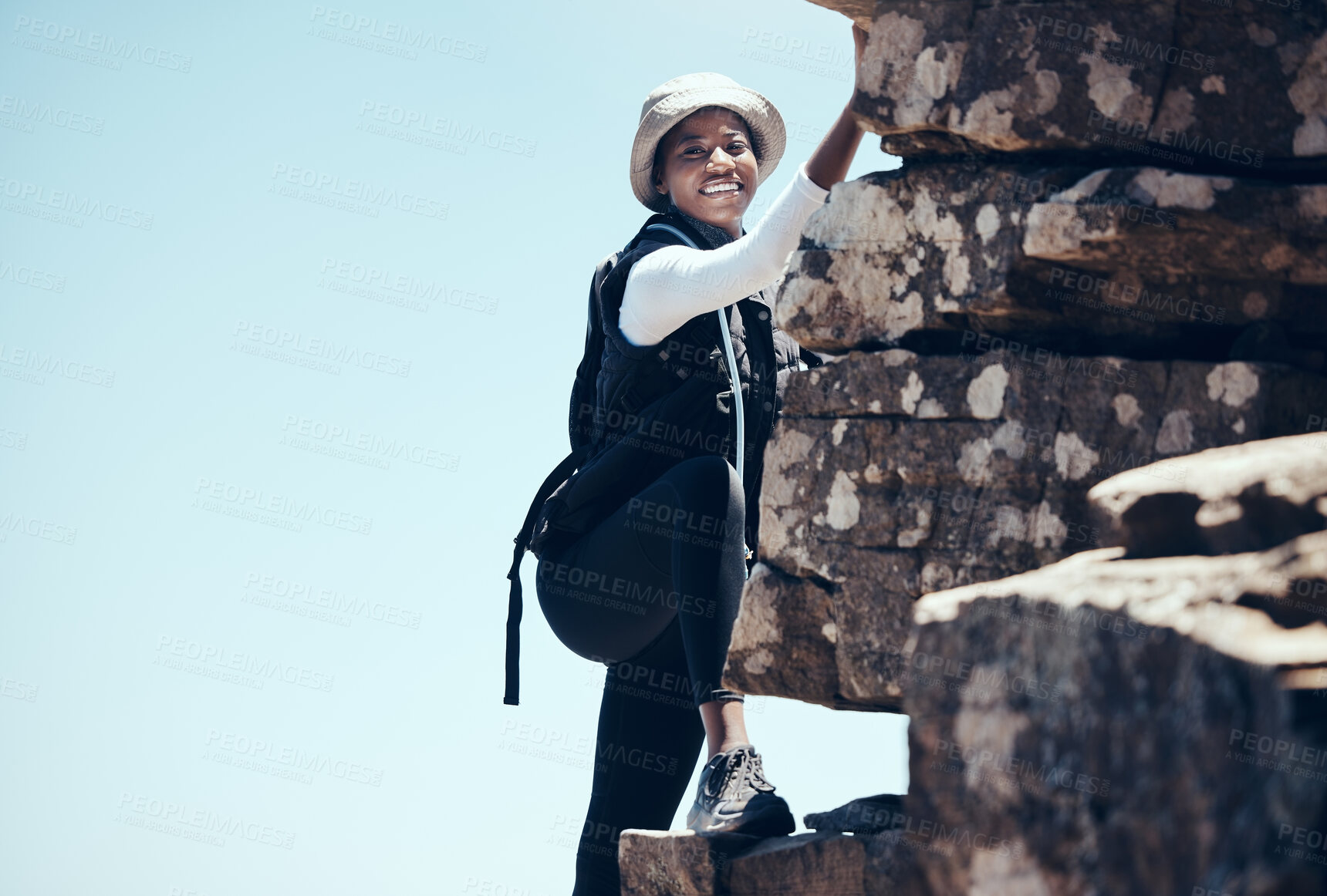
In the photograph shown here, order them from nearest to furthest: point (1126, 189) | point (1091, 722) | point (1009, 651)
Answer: point (1091, 722)
point (1009, 651)
point (1126, 189)

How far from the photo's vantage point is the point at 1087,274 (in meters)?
3.19

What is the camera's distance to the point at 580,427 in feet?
13.6

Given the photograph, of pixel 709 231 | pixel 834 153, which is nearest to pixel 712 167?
pixel 709 231

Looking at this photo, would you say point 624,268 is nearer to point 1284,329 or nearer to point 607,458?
point 607,458

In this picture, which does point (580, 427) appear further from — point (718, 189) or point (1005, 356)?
point (1005, 356)

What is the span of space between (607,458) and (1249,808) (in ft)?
7.55

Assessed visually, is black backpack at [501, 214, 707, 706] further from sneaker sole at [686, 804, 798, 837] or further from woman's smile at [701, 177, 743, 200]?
sneaker sole at [686, 804, 798, 837]

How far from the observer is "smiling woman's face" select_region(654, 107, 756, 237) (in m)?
4.20

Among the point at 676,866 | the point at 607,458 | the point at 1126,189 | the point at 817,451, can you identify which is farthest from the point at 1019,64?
the point at 676,866

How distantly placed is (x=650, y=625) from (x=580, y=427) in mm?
729

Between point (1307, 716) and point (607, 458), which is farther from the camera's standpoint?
point (607, 458)

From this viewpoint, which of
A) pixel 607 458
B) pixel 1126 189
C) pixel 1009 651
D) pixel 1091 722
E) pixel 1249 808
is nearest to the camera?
pixel 1249 808

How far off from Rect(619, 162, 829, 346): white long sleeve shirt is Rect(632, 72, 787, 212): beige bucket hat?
72 centimetres

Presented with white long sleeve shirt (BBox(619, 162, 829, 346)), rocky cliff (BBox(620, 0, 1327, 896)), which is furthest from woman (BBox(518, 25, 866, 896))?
rocky cliff (BBox(620, 0, 1327, 896))
